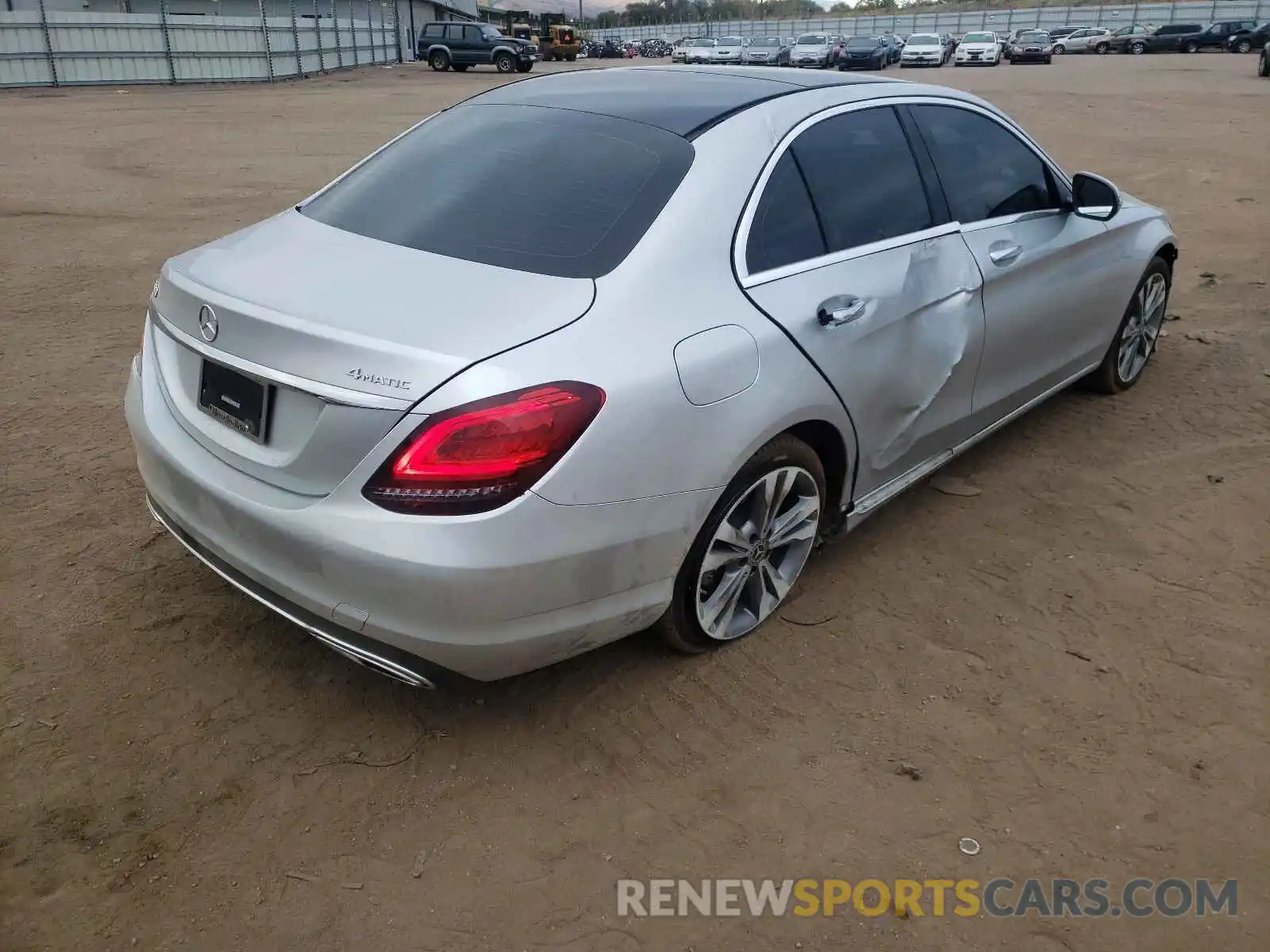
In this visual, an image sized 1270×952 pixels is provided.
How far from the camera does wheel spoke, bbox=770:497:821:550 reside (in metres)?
3.13

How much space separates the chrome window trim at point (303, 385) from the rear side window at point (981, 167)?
7.98ft

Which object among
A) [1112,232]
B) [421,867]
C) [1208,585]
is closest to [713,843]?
[421,867]

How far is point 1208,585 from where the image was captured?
358 centimetres

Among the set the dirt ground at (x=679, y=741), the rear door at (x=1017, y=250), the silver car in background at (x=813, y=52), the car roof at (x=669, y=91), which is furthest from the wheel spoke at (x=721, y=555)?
the silver car in background at (x=813, y=52)

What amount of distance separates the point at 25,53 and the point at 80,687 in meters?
30.0

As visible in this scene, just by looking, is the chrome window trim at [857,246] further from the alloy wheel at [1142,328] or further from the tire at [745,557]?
the alloy wheel at [1142,328]

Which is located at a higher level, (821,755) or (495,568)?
(495,568)

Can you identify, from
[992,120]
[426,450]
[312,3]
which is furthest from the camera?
[312,3]

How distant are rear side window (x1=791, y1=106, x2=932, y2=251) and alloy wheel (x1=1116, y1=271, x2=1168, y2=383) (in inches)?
86.7

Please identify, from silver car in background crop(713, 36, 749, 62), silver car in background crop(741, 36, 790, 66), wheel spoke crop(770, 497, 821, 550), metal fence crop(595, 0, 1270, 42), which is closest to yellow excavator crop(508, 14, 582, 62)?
silver car in background crop(741, 36, 790, 66)

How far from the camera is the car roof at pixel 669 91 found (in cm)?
316

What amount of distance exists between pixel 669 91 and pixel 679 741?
2.15 m

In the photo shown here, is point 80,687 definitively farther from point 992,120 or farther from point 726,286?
point 992,120

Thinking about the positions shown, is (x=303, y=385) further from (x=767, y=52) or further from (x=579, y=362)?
(x=767, y=52)
